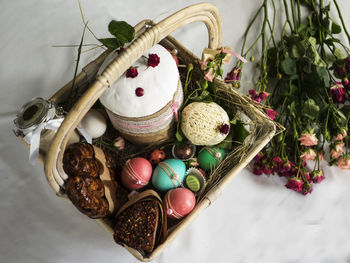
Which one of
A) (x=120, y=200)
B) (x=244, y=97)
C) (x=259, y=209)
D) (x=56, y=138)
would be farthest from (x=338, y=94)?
(x=56, y=138)

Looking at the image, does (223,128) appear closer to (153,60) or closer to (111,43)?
(153,60)

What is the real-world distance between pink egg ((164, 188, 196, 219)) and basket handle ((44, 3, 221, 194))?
271 millimetres

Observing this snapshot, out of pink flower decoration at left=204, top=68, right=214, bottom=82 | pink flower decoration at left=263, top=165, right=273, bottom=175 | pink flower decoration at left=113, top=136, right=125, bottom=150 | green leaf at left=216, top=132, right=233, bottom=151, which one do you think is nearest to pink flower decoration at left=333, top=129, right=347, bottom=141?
pink flower decoration at left=263, top=165, right=273, bottom=175

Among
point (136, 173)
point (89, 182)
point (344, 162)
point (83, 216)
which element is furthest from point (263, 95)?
point (83, 216)

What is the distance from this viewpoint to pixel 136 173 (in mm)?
846

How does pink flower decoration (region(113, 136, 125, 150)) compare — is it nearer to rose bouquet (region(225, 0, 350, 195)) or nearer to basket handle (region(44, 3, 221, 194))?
basket handle (region(44, 3, 221, 194))

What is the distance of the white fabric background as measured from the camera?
3.26ft

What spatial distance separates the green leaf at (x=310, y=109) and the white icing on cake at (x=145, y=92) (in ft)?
1.43

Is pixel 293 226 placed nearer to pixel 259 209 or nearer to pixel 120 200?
pixel 259 209

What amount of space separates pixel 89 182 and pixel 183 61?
471mm

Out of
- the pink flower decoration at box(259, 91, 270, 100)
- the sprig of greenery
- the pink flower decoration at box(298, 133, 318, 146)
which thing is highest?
the sprig of greenery

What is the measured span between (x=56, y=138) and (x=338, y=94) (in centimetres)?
82

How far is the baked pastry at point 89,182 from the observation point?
71cm

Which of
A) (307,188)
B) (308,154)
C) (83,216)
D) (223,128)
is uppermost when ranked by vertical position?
(223,128)
